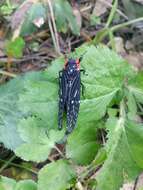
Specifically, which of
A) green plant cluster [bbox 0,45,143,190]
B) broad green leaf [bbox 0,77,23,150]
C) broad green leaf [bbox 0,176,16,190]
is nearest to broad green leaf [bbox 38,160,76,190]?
green plant cluster [bbox 0,45,143,190]

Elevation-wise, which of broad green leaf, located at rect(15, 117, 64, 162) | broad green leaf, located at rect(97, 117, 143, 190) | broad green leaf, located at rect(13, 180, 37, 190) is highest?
broad green leaf, located at rect(15, 117, 64, 162)

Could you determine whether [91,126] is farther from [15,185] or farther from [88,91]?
[15,185]

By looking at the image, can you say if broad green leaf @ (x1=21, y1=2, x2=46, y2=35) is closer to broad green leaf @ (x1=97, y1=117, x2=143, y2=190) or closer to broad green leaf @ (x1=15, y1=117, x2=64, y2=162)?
broad green leaf @ (x1=15, y1=117, x2=64, y2=162)

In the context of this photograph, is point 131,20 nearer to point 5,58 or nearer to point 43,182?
point 5,58

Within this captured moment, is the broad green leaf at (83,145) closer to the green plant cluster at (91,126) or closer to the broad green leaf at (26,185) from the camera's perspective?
the green plant cluster at (91,126)

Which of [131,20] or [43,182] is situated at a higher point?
[131,20]

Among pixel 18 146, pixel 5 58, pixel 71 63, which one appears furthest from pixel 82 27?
pixel 18 146
